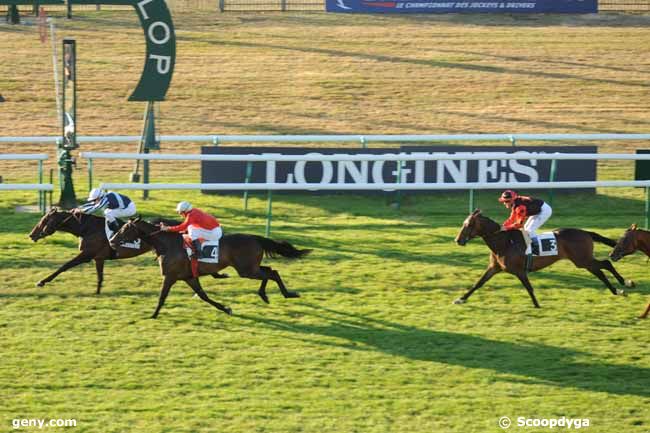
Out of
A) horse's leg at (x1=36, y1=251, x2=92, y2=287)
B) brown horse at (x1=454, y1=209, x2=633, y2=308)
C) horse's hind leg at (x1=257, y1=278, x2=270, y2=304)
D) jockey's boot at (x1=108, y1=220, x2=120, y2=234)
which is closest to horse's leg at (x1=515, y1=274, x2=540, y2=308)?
brown horse at (x1=454, y1=209, x2=633, y2=308)

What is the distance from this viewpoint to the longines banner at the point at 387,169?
53.5 feet

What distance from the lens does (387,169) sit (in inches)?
647

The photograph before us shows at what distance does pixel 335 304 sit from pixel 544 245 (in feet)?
6.90

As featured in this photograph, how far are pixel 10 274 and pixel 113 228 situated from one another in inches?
56.2

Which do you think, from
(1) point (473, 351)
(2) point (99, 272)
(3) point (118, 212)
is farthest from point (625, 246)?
(2) point (99, 272)

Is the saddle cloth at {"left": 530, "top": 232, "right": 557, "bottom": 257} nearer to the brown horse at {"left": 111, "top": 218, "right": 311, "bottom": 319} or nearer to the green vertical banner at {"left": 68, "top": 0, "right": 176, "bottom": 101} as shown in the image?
the brown horse at {"left": 111, "top": 218, "right": 311, "bottom": 319}

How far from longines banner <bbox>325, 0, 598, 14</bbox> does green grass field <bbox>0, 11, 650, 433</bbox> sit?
335cm

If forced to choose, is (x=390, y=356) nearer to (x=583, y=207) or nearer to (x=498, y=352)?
(x=498, y=352)

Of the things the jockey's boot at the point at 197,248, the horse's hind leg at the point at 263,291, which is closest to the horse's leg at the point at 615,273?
the horse's hind leg at the point at 263,291

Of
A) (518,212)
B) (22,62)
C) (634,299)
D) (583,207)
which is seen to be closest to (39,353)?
(518,212)

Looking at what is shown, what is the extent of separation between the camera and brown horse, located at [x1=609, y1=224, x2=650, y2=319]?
39.7 feet

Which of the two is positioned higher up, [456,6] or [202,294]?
[456,6]

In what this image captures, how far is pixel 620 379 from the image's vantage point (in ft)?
33.5

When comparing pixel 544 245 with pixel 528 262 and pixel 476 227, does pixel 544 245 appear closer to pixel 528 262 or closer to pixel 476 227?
pixel 528 262
